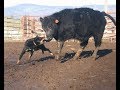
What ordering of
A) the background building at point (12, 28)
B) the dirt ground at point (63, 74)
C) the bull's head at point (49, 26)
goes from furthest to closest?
the background building at point (12, 28), the bull's head at point (49, 26), the dirt ground at point (63, 74)

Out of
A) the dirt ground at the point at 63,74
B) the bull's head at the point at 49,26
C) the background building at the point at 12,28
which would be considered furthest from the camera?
the background building at the point at 12,28

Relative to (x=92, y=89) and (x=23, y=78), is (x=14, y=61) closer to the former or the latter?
(x=23, y=78)

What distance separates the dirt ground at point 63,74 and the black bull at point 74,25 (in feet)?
1.94

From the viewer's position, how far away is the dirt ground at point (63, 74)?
7.14 m

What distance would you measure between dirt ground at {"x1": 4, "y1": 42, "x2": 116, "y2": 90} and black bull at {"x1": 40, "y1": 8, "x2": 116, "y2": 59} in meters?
0.59


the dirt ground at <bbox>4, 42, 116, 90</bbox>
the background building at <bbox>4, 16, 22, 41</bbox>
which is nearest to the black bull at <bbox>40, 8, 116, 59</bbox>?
the dirt ground at <bbox>4, 42, 116, 90</bbox>

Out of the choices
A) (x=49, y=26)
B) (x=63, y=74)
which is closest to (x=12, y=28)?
(x=49, y=26)

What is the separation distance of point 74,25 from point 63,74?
2516 millimetres

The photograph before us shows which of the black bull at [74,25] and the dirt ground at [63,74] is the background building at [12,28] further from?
the black bull at [74,25]

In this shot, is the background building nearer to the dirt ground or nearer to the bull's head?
the dirt ground

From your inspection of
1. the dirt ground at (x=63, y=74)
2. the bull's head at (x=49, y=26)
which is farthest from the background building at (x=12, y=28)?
the bull's head at (x=49, y=26)

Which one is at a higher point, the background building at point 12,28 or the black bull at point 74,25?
the black bull at point 74,25

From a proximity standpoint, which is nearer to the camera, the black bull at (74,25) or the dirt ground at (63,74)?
the dirt ground at (63,74)

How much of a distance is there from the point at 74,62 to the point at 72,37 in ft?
3.34
